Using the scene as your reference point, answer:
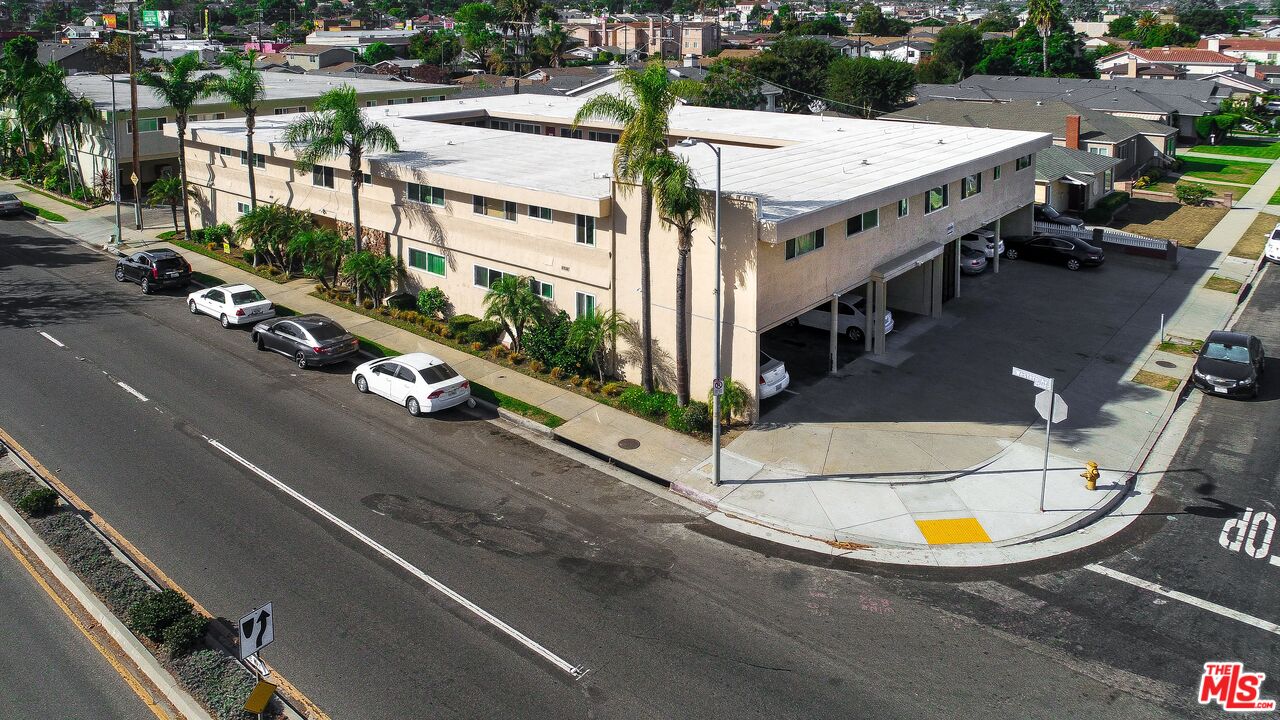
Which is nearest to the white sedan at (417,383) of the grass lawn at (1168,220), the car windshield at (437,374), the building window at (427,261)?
the car windshield at (437,374)

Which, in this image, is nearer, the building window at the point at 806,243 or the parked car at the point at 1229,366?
the building window at the point at 806,243

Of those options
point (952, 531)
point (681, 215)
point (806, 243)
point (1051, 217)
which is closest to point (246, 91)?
point (681, 215)

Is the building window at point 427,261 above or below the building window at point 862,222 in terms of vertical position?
below

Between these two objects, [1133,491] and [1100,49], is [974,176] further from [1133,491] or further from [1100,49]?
[1100,49]

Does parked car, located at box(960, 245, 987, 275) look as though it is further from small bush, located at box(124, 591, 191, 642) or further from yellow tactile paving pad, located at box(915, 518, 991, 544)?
small bush, located at box(124, 591, 191, 642)

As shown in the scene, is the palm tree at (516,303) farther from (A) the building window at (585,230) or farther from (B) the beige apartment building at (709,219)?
(A) the building window at (585,230)

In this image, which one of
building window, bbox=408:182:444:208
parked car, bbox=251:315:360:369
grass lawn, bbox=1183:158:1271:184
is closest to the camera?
parked car, bbox=251:315:360:369

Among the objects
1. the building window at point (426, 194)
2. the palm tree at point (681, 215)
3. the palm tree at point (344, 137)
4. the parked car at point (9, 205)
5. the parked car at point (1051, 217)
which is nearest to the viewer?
the palm tree at point (681, 215)

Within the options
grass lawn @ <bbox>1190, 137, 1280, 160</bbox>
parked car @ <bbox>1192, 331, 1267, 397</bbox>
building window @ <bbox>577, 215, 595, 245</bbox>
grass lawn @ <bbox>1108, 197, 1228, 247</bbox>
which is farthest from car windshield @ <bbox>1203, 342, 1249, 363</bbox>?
grass lawn @ <bbox>1190, 137, 1280, 160</bbox>
